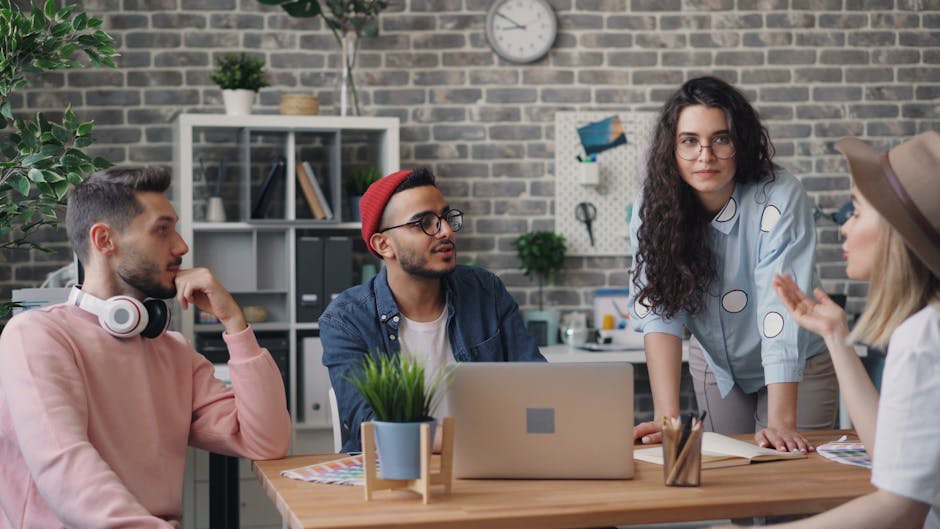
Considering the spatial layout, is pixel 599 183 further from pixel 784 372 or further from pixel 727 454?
pixel 727 454

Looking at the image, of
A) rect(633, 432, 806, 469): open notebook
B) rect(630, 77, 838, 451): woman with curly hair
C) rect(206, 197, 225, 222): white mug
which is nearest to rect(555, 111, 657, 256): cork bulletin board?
rect(206, 197, 225, 222): white mug

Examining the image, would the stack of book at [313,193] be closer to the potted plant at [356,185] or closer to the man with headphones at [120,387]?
the potted plant at [356,185]

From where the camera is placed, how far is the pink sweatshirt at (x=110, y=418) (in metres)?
1.89

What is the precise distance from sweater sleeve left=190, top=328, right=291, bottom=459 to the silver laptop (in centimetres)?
49

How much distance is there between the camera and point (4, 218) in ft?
11.3

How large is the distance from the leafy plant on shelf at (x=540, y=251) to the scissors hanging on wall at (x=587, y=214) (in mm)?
142

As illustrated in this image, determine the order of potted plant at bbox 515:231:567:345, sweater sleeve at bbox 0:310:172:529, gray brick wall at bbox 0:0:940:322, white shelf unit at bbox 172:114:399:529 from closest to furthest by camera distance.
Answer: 1. sweater sleeve at bbox 0:310:172:529
2. white shelf unit at bbox 172:114:399:529
3. gray brick wall at bbox 0:0:940:322
4. potted plant at bbox 515:231:567:345

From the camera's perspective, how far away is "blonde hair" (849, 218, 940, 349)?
1.55 m

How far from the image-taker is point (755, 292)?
8.73 feet

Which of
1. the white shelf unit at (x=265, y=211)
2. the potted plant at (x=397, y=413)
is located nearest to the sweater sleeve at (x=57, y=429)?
the potted plant at (x=397, y=413)

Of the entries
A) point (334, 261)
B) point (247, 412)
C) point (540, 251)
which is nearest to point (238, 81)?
point (334, 261)

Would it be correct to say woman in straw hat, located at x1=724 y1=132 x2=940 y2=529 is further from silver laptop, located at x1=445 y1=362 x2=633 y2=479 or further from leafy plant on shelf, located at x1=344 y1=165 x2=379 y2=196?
leafy plant on shelf, located at x1=344 y1=165 x2=379 y2=196

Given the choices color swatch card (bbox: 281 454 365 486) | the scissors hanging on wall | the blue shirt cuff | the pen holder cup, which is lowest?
color swatch card (bbox: 281 454 365 486)

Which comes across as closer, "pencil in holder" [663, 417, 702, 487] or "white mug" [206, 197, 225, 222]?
"pencil in holder" [663, 417, 702, 487]
